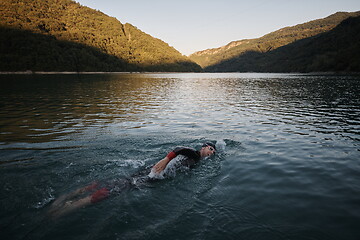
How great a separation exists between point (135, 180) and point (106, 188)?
1.05 meters

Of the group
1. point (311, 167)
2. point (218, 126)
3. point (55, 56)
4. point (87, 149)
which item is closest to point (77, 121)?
point (87, 149)

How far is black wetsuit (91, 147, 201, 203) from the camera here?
19.4 ft

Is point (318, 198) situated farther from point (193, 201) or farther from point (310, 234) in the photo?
point (193, 201)

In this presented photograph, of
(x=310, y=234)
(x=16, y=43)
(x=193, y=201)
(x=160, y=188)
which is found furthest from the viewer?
(x=16, y=43)

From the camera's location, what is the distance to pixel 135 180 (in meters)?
6.93

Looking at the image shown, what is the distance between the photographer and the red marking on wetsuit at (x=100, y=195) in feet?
18.6

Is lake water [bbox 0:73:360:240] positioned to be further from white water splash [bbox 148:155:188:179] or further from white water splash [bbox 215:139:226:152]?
white water splash [bbox 148:155:188:179]

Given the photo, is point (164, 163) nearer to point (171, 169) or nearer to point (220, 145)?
point (171, 169)

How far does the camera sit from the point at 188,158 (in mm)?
8164

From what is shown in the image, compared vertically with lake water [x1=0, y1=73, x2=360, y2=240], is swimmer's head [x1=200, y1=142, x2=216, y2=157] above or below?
above

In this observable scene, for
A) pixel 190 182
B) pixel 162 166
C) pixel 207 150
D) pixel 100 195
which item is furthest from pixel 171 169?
pixel 100 195

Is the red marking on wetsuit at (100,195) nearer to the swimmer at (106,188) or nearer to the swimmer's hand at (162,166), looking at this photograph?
the swimmer at (106,188)

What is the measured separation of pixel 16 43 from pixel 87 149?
17019cm

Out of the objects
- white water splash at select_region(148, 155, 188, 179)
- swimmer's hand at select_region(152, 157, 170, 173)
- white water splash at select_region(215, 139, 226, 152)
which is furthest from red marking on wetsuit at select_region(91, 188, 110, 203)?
white water splash at select_region(215, 139, 226, 152)
